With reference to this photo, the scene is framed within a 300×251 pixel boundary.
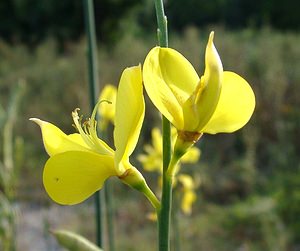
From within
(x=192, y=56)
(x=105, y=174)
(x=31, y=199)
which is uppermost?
(x=105, y=174)

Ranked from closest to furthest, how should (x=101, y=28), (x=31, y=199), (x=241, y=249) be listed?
(x=241, y=249) < (x=31, y=199) < (x=101, y=28)

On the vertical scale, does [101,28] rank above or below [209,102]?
below

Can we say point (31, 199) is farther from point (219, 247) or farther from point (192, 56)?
point (192, 56)

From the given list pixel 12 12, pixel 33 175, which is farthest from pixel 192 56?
pixel 12 12

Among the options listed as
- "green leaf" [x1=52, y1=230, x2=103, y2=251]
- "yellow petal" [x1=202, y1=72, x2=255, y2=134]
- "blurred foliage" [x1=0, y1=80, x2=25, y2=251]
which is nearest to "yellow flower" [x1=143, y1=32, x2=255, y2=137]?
"yellow petal" [x1=202, y1=72, x2=255, y2=134]

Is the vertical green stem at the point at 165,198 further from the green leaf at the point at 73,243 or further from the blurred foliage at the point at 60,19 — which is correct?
the blurred foliage at the point at 60,19

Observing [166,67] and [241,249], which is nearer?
[166,67]
